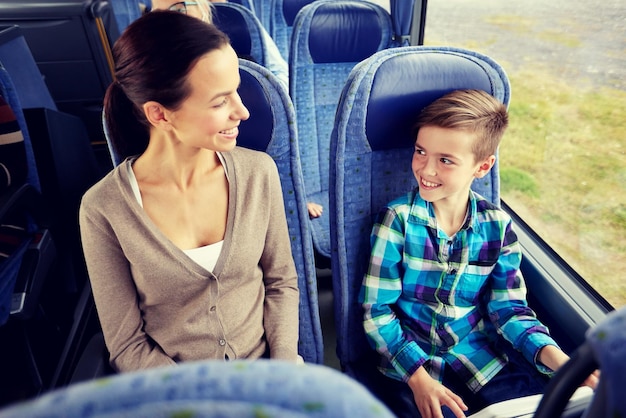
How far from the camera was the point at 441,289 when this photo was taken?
1204mm

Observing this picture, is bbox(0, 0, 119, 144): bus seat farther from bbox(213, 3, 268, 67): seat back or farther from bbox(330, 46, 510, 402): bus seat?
bbox(330, 46, 510, 402): bus seat

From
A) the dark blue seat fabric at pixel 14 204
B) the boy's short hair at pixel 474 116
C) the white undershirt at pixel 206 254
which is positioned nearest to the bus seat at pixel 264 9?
the dark blue seat fabric at pixel 14 204

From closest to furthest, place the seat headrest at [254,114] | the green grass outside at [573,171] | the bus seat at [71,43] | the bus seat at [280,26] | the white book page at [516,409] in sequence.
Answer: the white book page at [516,409] < the seat headrest at [254,114] < the green grass outside at [573,171] < the bus seat at [71,43] < the bus seat at [280,26]

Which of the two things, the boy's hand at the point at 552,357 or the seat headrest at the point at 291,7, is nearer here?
the boy's hand at the point at 552,357

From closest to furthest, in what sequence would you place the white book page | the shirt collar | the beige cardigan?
the white book page → the beige cardigan → the shirt collar

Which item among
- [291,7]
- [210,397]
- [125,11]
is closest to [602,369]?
[210,397]

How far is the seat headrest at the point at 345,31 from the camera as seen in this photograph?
2064 mm

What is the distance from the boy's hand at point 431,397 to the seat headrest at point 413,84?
66 cm

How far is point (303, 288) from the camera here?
1.28 m

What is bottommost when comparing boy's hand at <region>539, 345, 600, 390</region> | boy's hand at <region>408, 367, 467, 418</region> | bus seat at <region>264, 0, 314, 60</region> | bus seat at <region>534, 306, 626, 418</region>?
boy's hand at <region>408, 367, 467, 418</region>

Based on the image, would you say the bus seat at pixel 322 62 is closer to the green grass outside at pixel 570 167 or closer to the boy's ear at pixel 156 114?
the green grass outside at pixel 570 167

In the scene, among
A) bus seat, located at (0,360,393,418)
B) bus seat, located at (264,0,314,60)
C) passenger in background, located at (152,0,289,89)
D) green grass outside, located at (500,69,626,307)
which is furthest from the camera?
bus seat, located at (264,0,314,60)

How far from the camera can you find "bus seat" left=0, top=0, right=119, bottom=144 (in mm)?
2516

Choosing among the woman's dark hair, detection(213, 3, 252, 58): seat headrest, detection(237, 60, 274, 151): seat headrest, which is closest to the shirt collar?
detection(237, 60, 274, 151): seat headrest
